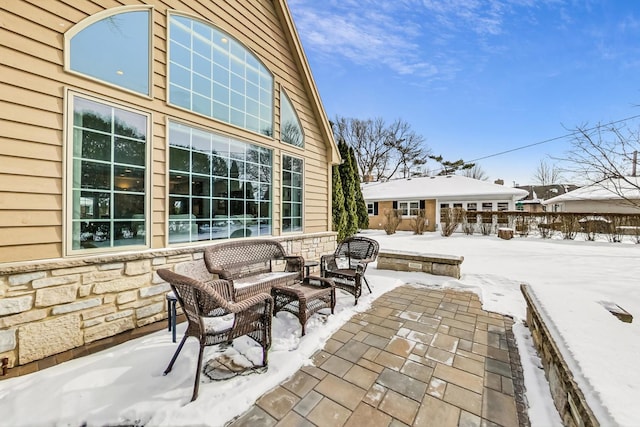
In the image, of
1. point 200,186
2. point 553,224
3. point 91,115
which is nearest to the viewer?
point 91,115

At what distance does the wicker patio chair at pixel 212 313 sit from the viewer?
1965 mm

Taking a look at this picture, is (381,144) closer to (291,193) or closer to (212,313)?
(291,193)

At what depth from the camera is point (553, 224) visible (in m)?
12.5

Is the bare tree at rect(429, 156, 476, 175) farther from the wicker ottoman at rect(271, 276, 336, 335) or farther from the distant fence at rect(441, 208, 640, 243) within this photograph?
the wicker ottoman at rect(271, 276, 336, 335)

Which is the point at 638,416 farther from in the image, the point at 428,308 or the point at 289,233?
the point at 289,233

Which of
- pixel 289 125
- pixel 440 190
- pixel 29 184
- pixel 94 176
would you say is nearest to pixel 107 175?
pixel 94 176

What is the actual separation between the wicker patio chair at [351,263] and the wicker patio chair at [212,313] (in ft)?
5.76

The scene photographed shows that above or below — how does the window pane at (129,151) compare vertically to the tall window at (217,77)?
below

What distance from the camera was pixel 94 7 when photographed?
9.32 feet

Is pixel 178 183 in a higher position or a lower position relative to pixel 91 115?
lower

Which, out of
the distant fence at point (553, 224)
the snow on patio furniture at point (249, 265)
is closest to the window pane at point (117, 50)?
the snow on patio furniture at point (249, 265)

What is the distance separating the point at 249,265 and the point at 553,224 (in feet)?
50.6

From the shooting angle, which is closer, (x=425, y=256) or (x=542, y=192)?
(x=425, y=256)

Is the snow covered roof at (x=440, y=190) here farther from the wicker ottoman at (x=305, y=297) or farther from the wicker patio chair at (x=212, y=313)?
the wicker patio chair at (x=212, y=313)
